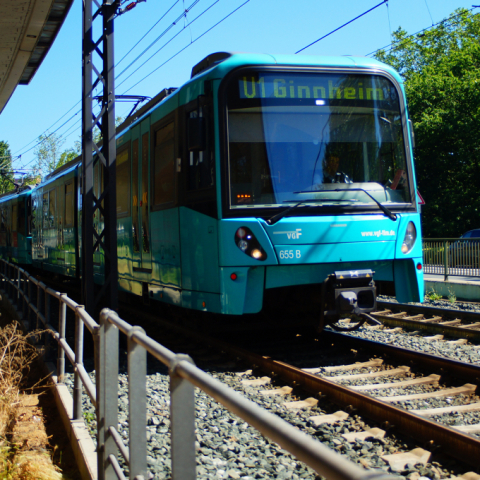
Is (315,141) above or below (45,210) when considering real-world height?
above

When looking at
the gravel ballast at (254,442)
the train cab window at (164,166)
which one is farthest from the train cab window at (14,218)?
the gravel ballast at (254,442)

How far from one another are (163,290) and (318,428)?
3.96 metres

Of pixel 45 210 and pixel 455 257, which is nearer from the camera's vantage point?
pixel 455 257

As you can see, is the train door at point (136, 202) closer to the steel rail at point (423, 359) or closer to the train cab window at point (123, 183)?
the train cab window at point (123, 183)

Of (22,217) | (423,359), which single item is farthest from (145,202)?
(22,217)

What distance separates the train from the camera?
633 cm

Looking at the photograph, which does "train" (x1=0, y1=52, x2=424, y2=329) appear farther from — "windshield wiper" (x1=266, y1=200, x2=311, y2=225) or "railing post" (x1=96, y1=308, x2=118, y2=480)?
"railing post" (x1=96, y1=308, x2=118, y2=480)

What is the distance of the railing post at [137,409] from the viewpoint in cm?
254

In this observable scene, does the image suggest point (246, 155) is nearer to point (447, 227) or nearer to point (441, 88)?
point (447, 227)

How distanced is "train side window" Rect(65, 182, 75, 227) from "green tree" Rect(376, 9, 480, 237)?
24.8 m

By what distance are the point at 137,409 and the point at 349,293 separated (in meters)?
4.17

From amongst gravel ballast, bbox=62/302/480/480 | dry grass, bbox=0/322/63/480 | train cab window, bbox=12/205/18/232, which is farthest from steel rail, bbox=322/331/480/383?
train cab window, bbox=12/205/18/232

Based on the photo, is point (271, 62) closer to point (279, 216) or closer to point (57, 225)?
point (279, 216)

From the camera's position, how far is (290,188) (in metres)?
6.45
